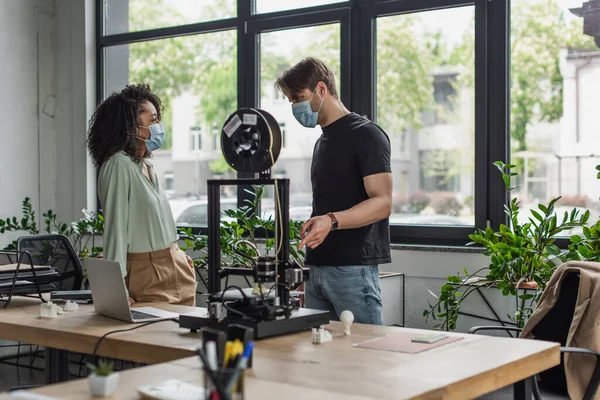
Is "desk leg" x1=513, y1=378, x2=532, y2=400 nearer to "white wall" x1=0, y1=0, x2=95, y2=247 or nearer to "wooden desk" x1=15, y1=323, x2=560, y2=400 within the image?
"wooden desk" x1=15, y1=323, x2=560, y2=400

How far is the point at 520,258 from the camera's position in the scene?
388 cm

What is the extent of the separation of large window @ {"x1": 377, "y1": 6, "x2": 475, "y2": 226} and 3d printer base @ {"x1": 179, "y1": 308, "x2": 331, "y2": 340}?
2.35m

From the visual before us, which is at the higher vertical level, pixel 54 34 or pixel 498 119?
pixel 54 34

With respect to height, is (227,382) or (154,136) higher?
(154,136)

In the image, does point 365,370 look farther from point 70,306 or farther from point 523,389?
point 70,306

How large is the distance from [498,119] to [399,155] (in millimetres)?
630

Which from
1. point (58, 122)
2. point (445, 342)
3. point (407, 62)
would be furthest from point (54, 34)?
point (445, 342)

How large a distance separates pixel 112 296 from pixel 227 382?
4.57ft

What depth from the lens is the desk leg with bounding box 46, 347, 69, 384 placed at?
2.94 m

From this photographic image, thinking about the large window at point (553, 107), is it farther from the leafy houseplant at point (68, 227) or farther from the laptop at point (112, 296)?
Result: the leafy houseplant at point (68, 227)

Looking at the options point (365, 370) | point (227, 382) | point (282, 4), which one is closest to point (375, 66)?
point (282, 4)

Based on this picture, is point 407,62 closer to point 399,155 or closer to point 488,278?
point 399,155

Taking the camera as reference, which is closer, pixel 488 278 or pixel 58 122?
pixel 488 278

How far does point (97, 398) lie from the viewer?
1648 mm
